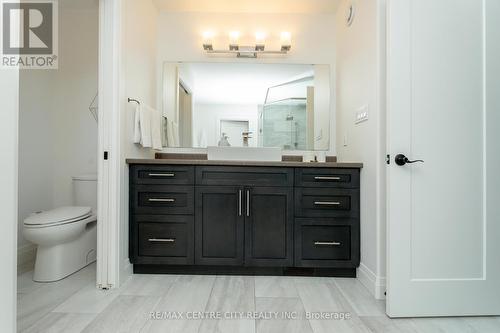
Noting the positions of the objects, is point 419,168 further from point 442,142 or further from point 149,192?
point 149,192

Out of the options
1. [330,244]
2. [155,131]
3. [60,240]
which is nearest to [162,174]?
[155,131]

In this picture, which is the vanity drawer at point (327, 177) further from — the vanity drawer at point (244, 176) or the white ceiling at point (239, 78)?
the white ceiling at point (239, 78)

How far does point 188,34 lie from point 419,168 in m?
2.44

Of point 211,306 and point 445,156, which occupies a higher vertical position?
point 445,156

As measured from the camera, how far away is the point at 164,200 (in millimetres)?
2113

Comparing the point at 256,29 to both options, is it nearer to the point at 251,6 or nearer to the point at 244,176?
the point at 251,6

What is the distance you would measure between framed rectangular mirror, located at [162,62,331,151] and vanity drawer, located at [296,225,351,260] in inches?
36.9

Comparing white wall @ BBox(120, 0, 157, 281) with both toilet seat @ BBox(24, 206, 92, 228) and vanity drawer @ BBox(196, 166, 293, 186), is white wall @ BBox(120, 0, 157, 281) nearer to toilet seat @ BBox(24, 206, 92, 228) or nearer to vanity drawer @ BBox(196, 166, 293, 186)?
toilet seat @ BBox(24, 206, 92, 228)

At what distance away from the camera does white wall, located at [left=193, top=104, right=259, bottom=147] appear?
2.76 meters

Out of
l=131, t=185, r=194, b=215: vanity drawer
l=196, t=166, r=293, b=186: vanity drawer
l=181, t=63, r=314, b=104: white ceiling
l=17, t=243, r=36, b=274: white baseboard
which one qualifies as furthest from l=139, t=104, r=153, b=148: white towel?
l=17, t=243, r=36, b=274: white baseboard

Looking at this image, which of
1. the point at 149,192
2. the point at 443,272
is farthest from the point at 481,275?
the point at 149,192

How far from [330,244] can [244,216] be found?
694 millimetres

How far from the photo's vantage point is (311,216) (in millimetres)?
2096

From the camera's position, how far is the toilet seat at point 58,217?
192 centimetres
